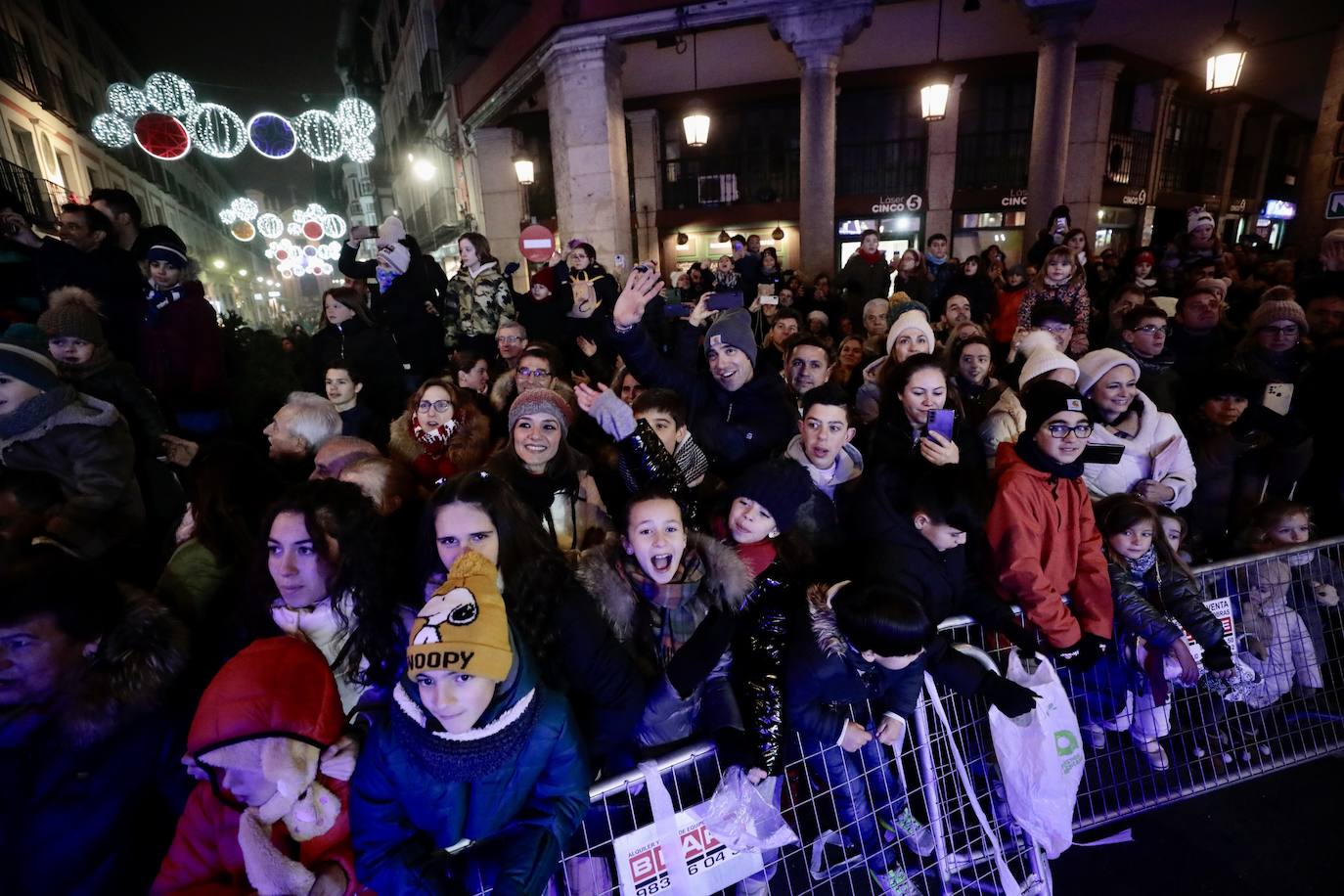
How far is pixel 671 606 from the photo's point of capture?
240 cm

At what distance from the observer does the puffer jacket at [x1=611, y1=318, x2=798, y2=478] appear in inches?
145

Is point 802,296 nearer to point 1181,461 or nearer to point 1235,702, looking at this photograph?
point 1181,461

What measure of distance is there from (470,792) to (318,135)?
13090 mm

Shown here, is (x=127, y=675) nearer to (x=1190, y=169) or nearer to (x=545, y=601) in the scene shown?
(x=545, y=601)

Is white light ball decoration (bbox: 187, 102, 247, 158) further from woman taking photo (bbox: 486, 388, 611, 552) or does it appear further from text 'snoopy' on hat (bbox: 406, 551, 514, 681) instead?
text 'snoopy' on hat (bbox: 406, 551, 514, 681)

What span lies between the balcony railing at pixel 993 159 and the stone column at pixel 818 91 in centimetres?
807

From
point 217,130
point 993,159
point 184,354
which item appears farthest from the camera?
point 993,159

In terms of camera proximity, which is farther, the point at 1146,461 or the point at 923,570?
the point at 1146,461

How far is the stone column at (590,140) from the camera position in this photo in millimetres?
10812

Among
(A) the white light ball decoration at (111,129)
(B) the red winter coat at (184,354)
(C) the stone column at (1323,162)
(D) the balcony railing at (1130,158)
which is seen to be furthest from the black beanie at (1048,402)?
(D) the balcony railing at (1130,158)

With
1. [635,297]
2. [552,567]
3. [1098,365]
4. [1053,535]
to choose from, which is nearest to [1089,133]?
[1098,365]

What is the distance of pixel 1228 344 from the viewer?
5.18 meters

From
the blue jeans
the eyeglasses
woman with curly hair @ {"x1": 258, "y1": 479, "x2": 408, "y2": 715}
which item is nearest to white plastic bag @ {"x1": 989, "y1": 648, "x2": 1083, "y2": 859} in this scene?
the blue jeans

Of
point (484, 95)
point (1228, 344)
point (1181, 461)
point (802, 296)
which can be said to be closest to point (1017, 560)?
point (1181, 461)
